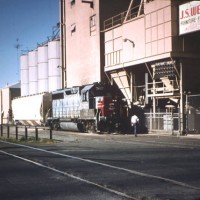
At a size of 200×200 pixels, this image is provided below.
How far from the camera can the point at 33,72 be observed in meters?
65.7

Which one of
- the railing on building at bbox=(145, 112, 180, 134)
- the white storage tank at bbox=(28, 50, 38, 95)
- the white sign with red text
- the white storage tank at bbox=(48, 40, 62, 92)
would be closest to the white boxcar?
the white storage tank at bbox=(48, 40, 62, 92)

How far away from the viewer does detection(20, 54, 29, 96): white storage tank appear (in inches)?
2661

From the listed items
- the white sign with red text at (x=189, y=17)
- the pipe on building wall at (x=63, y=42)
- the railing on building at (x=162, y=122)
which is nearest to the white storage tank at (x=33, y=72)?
the pipe on building wall at (x=63, y=42)

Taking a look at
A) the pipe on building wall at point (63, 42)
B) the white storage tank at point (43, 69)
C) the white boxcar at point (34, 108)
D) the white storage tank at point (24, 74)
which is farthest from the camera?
the white storage tank at point (24, 74)

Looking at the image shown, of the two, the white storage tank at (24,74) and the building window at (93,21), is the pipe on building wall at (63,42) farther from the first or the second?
the white storage tank at (24,74)

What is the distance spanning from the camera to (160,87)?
108 feet

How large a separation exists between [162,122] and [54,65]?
28.2 meters

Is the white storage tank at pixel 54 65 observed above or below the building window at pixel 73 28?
below

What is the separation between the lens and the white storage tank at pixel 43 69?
6097 centimetres

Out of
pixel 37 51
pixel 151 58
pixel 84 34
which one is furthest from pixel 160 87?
pixel 37 51

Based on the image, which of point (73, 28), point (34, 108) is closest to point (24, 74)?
point (73, 28)

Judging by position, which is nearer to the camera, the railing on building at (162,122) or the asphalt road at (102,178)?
the asphalt road at (102,178)

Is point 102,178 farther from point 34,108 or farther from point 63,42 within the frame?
point 63,42

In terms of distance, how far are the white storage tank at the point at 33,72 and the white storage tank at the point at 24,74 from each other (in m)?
1.82
